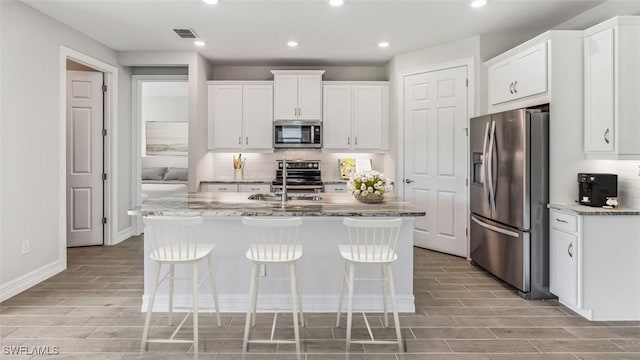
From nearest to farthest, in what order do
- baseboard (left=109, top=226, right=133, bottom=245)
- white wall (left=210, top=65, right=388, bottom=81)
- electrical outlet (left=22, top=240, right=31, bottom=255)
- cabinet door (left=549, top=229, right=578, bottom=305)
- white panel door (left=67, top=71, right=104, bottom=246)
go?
cabinet door (left=549, top=229, right=578, bottom=305), electrical outlet (left=22, top=240, right=31, bottom=255), white panel door (left=67, top=71, right=104, bottom=246), baseboard (left=109, top=226, right=133, bottom=245), white wall (left=210, top=65, right=388, bottom=81)

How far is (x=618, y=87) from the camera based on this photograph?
3.00 m

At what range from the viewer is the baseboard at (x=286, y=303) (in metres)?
3.14

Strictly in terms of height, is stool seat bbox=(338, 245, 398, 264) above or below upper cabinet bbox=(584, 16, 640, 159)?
below

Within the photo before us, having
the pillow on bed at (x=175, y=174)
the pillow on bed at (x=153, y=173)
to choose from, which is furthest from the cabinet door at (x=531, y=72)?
the pillow on bed at (x=153, y=173)

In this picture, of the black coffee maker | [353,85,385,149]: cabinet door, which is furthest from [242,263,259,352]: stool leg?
[353,85,385,149]: cabinet door

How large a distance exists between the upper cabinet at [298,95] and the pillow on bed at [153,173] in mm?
3999

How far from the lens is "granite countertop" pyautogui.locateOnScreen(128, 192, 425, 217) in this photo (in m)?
2.82

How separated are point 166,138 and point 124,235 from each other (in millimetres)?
3533

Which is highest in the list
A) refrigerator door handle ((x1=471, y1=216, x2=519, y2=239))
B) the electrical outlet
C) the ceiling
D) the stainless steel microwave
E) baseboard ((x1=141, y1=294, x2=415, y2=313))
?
the ceiling

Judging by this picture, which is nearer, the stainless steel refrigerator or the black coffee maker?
the black coffee maker

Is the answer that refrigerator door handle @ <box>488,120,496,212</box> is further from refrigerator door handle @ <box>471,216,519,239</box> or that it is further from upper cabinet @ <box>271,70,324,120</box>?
upper cabinet @ <box>271,70,324,120</box>

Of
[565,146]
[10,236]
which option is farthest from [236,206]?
[565,146]

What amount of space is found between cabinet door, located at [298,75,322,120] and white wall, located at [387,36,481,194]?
3.56ft

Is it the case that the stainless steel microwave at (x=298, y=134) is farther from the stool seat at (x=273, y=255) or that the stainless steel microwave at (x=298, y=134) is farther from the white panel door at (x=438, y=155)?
the stool seat at (x=273, y=255)
